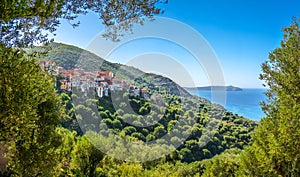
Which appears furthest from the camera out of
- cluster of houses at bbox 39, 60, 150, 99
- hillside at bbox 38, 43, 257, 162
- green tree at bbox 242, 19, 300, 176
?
hillside at bbox 38, 43, 257, 162

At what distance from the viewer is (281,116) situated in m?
7.19

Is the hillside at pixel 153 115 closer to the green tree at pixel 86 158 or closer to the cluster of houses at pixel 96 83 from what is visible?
the cluster of houses at pixel 96 83

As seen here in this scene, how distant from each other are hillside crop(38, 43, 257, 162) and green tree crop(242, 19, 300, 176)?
15.7m

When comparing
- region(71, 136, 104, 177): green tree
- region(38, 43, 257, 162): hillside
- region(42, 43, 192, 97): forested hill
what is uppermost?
region(42, 43, 192, 97): forested hill

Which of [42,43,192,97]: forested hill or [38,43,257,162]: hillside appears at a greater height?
[42,43,192,97]: forested hill

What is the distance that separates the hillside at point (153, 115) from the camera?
981 inches

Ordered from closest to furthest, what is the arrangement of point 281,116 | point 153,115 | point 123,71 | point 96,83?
1. point 281,116
2. point 96,83
3. point 153,115
4. point 123,71

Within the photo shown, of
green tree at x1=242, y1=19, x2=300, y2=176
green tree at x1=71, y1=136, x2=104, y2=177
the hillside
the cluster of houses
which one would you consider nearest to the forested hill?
the hillside

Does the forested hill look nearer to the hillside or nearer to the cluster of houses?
the hillside

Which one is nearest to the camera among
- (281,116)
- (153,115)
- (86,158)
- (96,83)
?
(281,116)

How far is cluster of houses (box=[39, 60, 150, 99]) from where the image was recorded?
79.2 ft

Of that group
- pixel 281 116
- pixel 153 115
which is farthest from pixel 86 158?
pixel 153 115

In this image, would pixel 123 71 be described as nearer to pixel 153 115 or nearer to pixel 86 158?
pixel 153 115

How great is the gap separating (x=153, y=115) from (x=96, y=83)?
22.2 ft
